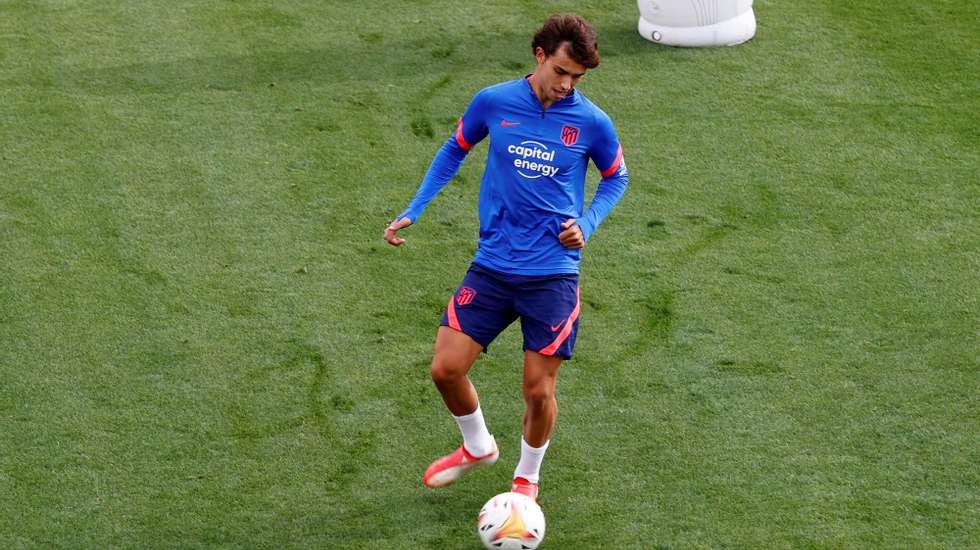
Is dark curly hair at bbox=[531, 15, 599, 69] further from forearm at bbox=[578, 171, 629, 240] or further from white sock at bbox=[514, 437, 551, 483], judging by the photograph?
white sock at bbox=[514, 437, 551, 483]

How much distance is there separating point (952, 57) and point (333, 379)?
619cm

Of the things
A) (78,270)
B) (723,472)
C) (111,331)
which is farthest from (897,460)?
(78,270)

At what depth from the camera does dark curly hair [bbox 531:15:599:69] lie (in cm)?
580

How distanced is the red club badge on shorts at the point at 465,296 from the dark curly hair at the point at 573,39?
1.14 metres

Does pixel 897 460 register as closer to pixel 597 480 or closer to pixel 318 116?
pixel 597 480

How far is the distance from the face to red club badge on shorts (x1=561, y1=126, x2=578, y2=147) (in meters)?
0.14

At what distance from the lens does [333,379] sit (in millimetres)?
7328

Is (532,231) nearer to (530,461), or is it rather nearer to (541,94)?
(541,94)

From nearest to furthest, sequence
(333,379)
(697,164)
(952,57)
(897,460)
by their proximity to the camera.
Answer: (897,460) < (333,379) < (697,164) < (952,57)

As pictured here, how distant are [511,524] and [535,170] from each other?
159 centimetres

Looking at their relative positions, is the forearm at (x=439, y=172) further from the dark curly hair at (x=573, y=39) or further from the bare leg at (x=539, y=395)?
the bare leg at (x=539, y=395)

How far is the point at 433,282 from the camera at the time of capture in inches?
322

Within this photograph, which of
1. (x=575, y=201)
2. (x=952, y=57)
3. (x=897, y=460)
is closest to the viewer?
(x=575, y=201)

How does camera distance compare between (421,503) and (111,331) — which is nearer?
(421,503)
